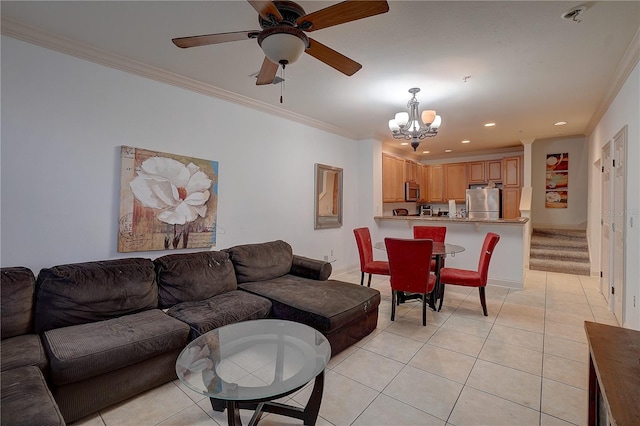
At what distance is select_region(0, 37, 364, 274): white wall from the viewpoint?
86.7 inches

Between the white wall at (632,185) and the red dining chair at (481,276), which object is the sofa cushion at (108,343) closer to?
the red dining chair at (481,276)

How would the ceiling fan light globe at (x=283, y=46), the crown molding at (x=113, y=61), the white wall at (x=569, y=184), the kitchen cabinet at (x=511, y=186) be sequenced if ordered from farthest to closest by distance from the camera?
the kitchen cabinet at (x=511, y=186) → the white wall at (x=569, y=184) → the crown molding at (x=113, y=61) → the ceiling fan light globe at (x=283, y=46)

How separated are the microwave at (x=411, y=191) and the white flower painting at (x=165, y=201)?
4870 mm

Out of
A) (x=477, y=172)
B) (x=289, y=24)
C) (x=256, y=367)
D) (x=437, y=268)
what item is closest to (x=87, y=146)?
(x=289, y=24)

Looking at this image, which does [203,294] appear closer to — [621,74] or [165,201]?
[165,201]

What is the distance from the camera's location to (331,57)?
6.31 ft

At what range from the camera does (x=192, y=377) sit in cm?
147

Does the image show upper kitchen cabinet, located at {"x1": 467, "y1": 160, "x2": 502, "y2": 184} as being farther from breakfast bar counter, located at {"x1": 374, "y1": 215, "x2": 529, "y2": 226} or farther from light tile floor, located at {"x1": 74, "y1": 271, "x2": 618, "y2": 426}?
light tile floor, located at {"x1": 74, "y1": 271, "x2": 618, "y2": 426}

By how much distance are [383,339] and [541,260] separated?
4.76 meters

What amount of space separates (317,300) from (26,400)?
1921mm

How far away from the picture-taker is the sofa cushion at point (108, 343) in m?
1.69

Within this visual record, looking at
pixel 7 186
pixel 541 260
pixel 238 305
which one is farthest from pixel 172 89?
pixel 541 260

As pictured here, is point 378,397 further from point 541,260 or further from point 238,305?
point 541,260

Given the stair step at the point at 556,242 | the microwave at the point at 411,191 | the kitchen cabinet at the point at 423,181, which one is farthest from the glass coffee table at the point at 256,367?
the kitchen cabinet at the point at 423,181
